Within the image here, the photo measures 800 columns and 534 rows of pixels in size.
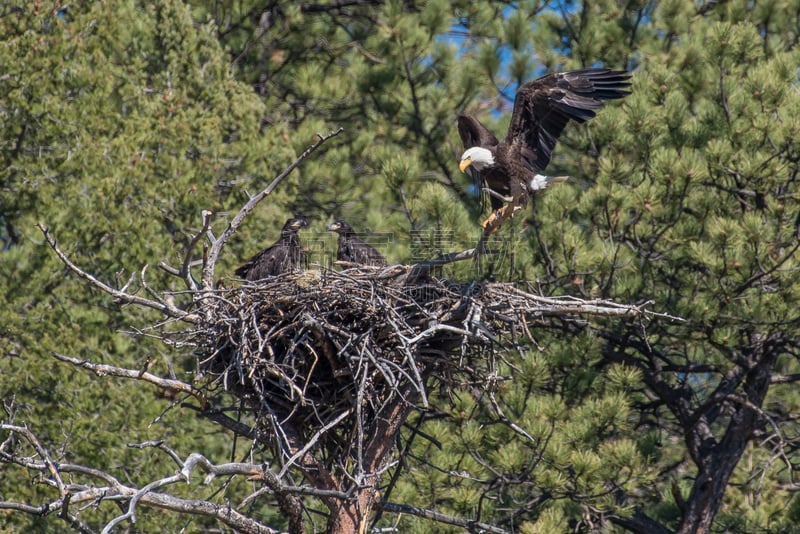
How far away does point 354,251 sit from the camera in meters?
7.38

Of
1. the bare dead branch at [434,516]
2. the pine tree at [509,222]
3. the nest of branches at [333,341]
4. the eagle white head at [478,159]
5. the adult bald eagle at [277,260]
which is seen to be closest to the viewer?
the nest of branches at [333,341]

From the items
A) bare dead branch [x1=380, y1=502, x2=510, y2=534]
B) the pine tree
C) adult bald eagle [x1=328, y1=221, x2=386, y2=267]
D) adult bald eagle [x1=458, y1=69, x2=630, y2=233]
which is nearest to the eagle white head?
adult bald eagle [x1=458, y1=69, x2=630, y2=233]

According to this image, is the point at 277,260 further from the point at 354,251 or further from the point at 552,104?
the point at 552,104

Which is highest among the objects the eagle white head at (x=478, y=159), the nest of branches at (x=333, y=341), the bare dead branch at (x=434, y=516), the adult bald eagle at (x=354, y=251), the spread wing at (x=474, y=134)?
the spread wing at (x=474, y=134)

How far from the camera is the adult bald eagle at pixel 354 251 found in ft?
23.8

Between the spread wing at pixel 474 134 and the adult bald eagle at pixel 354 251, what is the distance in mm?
944

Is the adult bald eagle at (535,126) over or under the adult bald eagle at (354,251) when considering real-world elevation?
over

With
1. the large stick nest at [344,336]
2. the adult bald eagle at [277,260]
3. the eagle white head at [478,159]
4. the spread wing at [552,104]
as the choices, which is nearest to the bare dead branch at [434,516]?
the large stick nest at [344,336]

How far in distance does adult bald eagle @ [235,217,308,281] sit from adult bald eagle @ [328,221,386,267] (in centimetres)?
29

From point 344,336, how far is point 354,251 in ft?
6.91

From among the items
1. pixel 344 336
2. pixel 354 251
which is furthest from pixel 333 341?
pixel 354 251

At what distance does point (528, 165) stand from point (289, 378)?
2426mm

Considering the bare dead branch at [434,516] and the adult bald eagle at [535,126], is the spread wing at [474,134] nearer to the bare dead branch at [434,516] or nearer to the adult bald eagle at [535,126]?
the adult bald eagle at [535,126]

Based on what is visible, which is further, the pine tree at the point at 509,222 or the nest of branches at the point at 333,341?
the pine tree at the point at 509,222
